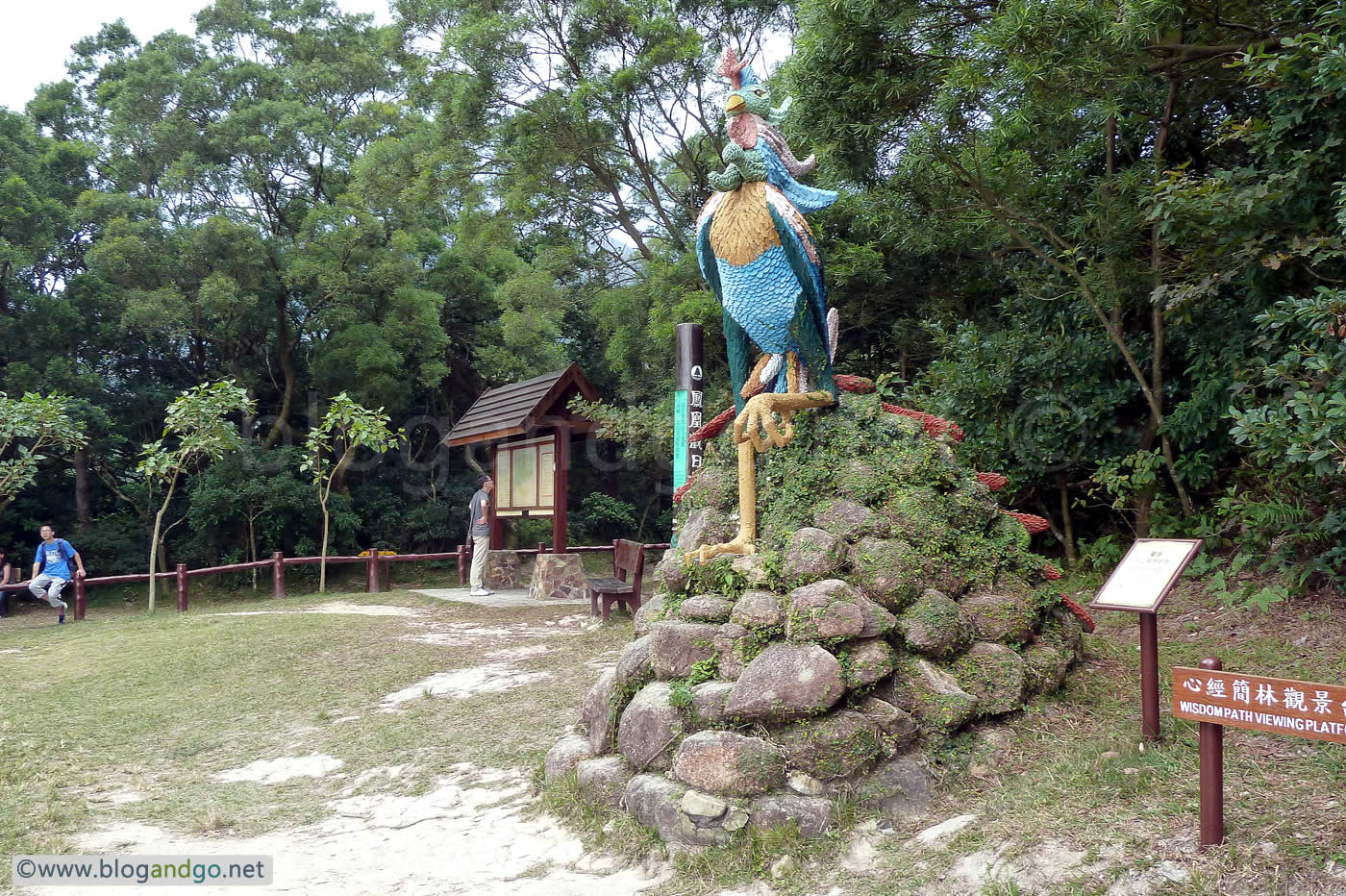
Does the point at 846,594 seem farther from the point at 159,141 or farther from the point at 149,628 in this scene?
the point at 159,141

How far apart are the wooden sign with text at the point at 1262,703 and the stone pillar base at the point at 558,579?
870cm

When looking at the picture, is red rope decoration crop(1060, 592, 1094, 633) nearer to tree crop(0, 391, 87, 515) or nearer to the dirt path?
the dirt path

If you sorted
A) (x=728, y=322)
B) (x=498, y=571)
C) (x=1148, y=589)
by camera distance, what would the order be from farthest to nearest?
1. (x=498, y=571)
2. (x=728, y=322)
3. (x=1148, y=589)

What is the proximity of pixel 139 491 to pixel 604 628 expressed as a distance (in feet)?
35.4

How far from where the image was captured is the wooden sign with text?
7.52 ft

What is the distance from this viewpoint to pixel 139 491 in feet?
48.3

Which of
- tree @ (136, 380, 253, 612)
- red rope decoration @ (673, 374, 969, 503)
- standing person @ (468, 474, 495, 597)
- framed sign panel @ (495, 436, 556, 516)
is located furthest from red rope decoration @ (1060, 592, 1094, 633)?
tree @ (136, 380, 253, 612)

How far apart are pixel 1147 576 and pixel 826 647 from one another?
4.10 ft

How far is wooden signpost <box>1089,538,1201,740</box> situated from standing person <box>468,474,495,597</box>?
8795 millimetres

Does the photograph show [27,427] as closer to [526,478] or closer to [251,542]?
[251,542]

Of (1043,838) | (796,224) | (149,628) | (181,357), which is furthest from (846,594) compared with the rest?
(181,357)

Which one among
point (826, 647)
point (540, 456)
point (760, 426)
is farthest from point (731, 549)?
point (540, 456)

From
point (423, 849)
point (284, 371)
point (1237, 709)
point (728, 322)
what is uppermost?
point (284, 371)

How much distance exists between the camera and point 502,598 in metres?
10.8
